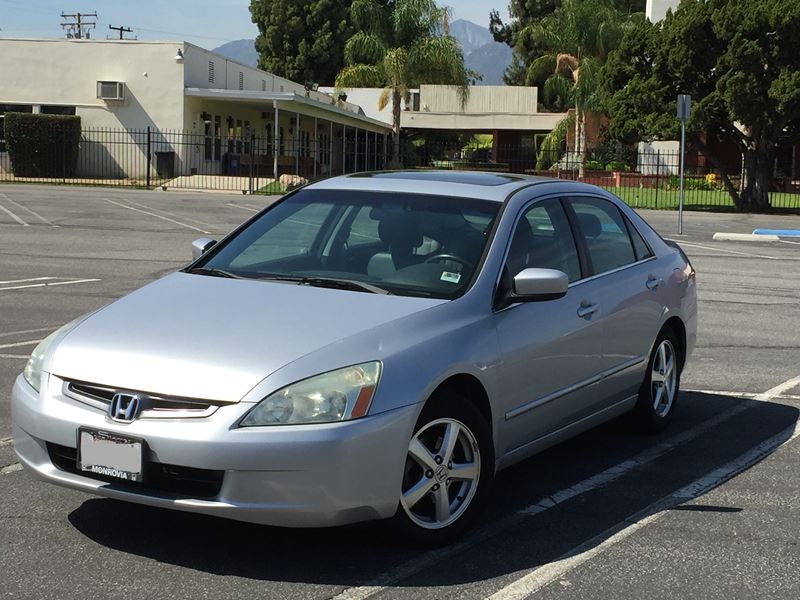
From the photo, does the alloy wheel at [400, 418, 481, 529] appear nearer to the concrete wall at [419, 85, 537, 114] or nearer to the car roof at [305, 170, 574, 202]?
the car roof at [305, 170, 574, 202]

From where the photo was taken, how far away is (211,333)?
14.7ft

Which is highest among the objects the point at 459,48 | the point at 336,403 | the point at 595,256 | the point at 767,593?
the point at 459,48

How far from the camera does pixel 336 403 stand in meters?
4.17

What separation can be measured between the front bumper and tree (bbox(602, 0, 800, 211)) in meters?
29.9

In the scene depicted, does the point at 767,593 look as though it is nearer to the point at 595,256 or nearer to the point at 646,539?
the point at 646,539

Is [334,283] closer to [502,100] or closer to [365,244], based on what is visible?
[365,244]

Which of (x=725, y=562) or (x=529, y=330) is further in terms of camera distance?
(x=529, y=330)

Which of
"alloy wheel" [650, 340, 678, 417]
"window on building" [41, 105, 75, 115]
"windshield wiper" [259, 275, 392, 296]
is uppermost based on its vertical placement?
"window on building" [41, 105, 75, 115]

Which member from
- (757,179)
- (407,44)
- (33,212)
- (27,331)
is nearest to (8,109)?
(407,44)

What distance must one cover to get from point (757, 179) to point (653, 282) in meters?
30.4

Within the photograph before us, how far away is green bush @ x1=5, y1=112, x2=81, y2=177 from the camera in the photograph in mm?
38156

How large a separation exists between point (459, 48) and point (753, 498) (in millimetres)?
40134

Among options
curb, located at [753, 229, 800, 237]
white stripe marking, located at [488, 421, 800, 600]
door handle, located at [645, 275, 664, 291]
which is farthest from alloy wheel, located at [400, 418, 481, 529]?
curb, located at [753, 229, 800, 237]

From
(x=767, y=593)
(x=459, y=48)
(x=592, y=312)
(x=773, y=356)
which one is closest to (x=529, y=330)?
(x=592, y=312)
